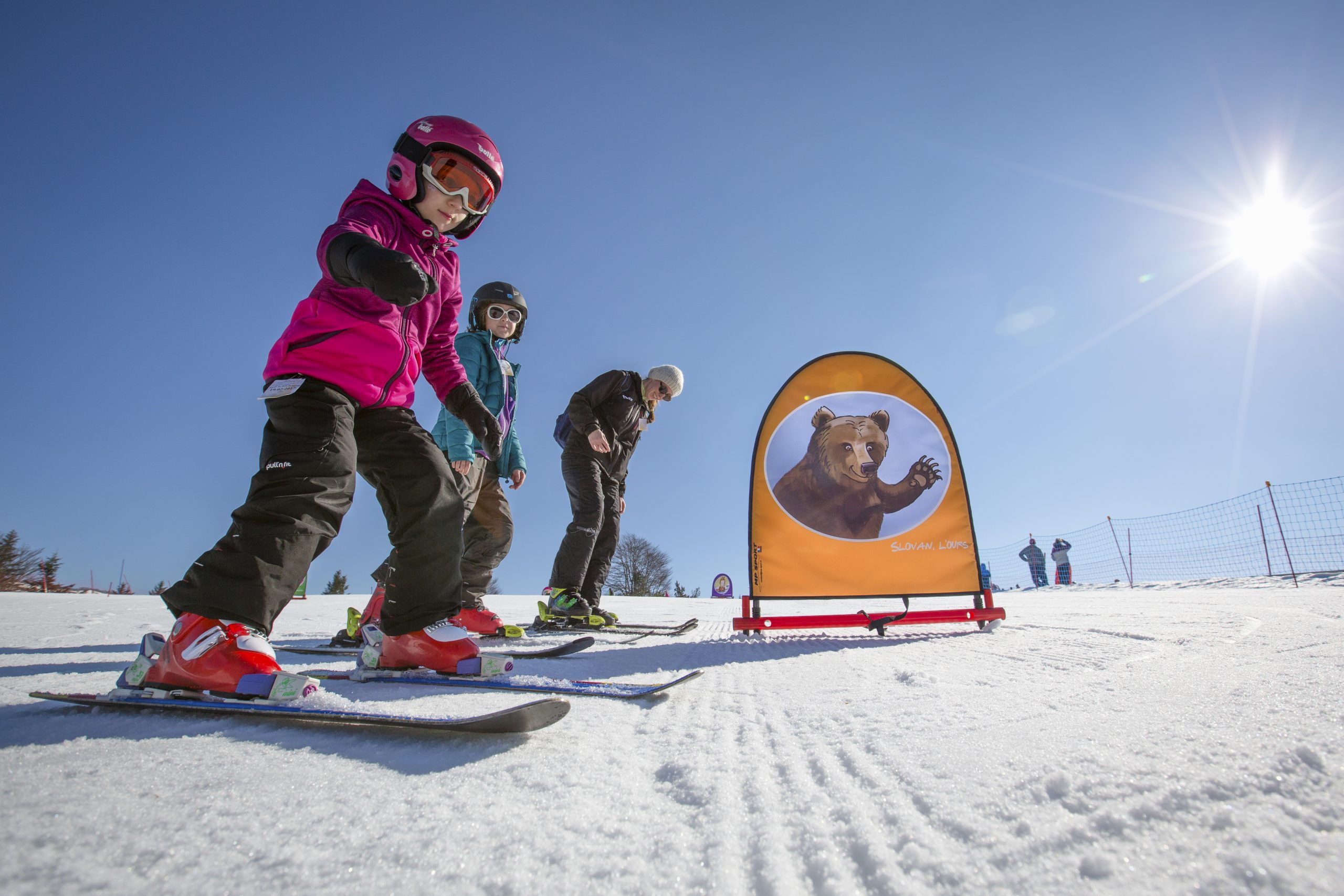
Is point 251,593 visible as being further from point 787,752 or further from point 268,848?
point 787,752

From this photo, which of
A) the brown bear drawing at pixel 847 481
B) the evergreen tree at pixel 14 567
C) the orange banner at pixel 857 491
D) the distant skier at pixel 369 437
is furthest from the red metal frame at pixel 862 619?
the evergreen tree at pixel 14 567

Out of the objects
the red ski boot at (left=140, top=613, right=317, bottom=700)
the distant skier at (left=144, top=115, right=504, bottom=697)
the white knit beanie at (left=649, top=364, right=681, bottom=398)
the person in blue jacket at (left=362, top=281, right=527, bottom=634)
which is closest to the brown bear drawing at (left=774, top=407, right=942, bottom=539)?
the white knit beanie at (left=649, top=364, right=681, bottom=398)

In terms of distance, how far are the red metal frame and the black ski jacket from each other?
4.95ft

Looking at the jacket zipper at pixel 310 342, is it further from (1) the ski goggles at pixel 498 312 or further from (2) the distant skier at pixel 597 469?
(2) the distant skier at pixel 597 469

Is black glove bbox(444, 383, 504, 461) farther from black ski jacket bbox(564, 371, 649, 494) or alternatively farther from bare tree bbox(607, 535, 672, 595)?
bare tree bbox(607, 535, 672, 595)

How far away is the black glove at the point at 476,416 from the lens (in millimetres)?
1967

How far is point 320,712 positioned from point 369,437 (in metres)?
0.86

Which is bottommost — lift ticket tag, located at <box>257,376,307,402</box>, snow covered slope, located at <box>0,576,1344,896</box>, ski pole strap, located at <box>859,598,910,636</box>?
snow covered slope, located at <box>0,576,1344,896</box>

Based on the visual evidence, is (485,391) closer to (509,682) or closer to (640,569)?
(509,682)

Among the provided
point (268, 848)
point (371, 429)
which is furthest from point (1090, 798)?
point (371, 429)

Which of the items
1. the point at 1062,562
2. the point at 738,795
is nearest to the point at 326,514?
the point at 738,795

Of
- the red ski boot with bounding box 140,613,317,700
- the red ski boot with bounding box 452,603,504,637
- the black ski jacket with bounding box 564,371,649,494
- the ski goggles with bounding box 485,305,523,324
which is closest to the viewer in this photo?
the red ski boot with bounding box 140,613,317,700

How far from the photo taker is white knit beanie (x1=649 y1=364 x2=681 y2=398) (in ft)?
13.2

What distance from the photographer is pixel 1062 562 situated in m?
14.5
